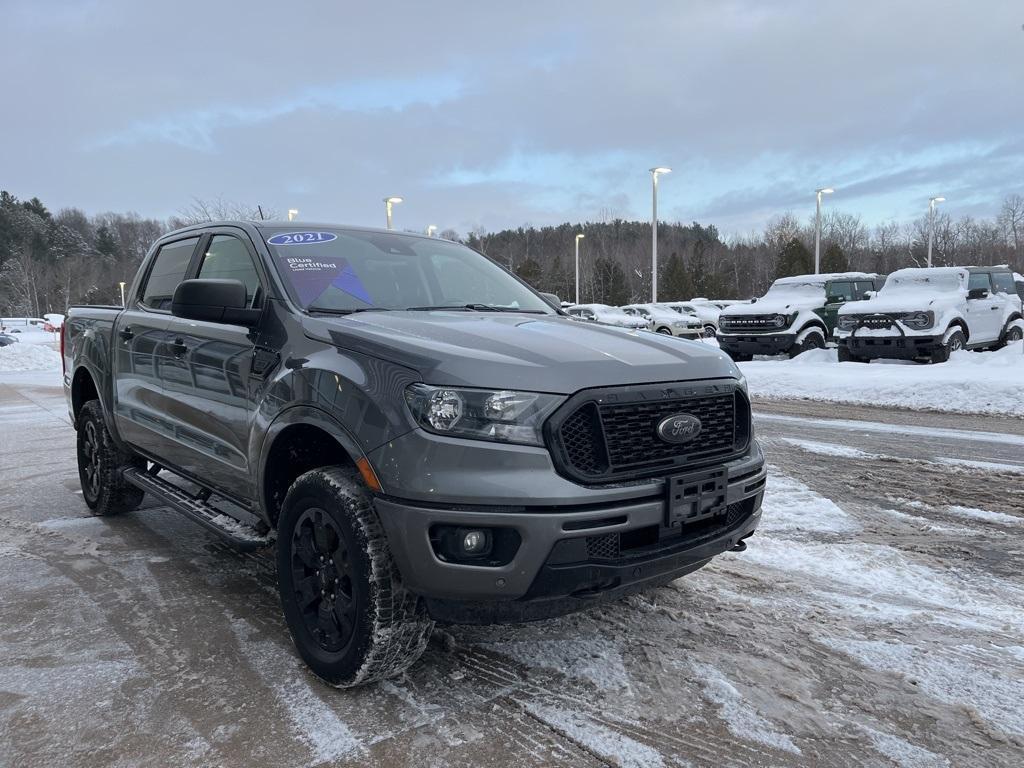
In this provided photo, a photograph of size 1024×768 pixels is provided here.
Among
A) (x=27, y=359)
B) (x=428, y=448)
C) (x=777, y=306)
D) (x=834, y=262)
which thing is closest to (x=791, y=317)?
(x=777, y=306)

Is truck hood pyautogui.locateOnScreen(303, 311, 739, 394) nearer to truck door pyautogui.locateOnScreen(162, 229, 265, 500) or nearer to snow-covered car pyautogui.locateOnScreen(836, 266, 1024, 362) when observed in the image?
truck door pyautogui.locateOnScreen(162, 229, 265, 500)

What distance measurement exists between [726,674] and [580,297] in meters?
71.1

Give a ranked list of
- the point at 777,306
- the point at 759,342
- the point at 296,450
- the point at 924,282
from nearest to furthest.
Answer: the point at 296,450 < the point at 924,282 < the point at 759,342 < the point at 777,306

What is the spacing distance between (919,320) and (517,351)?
Result: 13607mm

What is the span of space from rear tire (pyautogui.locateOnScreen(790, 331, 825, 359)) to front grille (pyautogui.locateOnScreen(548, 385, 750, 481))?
593 inches

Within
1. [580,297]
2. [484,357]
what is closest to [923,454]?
[484,357]

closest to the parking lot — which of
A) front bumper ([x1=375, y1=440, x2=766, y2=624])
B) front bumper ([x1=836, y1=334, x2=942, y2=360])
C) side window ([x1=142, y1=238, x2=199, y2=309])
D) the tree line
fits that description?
front bumper ([x1=375, y1=440, x2=766, y2=624])

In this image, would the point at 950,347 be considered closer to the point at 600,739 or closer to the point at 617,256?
the point at 600,739

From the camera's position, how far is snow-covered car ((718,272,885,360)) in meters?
16.7

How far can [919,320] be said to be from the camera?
45.2ft

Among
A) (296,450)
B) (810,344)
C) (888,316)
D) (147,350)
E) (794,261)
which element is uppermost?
(794,261)

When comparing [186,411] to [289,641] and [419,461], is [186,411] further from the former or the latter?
[419,461]

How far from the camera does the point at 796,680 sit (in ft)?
9.24

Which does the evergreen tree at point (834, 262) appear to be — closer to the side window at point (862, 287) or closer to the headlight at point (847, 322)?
the side window at point (862, 287)
